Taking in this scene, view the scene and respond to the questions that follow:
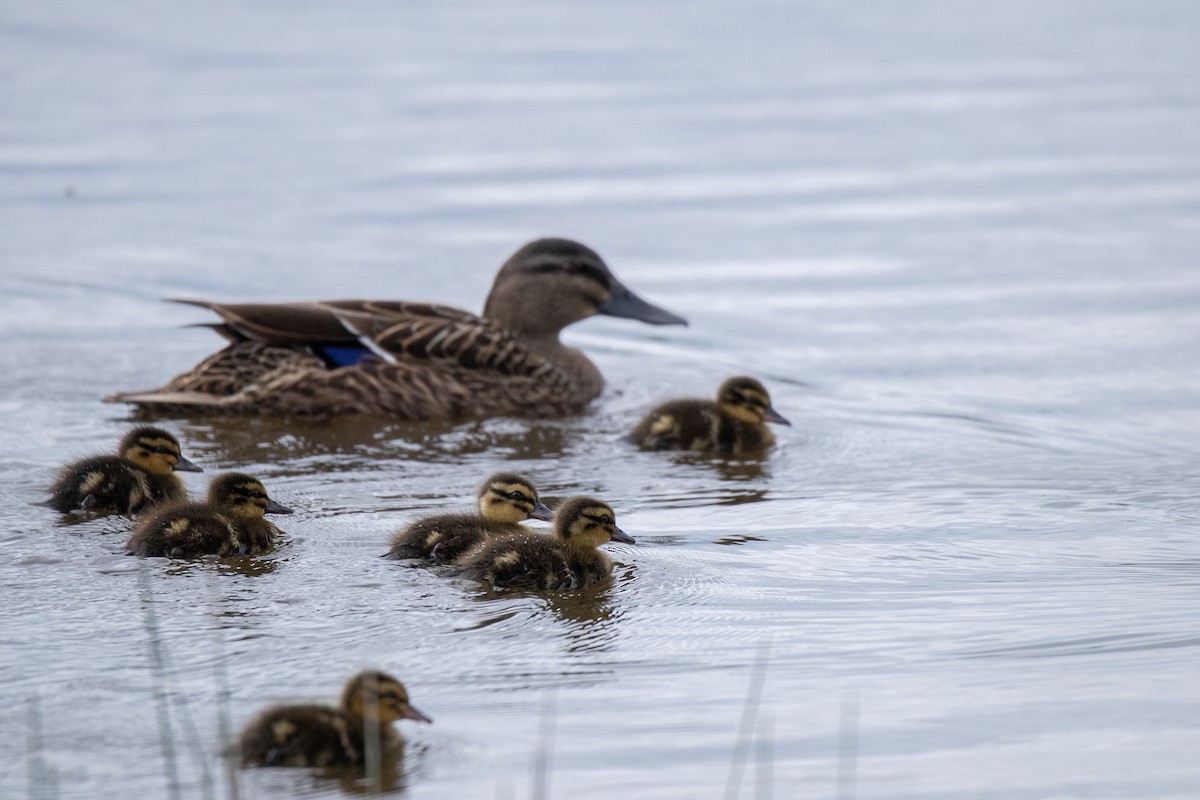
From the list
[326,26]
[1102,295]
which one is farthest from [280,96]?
[1102,295]

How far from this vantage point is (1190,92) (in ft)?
43.4

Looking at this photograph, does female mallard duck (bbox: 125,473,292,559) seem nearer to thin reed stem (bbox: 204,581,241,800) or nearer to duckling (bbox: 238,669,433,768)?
thin reed stem (bbox: 204,581,241,800)

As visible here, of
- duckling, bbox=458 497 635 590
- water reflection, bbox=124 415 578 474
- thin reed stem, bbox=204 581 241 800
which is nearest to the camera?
thin reed stem, bbox=204 581 241 800

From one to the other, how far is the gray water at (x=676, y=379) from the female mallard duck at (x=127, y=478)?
0.17 m

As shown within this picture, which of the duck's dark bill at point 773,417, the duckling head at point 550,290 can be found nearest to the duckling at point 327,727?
the duck's dark bill at point 773,417

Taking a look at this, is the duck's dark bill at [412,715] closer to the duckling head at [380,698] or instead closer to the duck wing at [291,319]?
the duckling head at [380,698]

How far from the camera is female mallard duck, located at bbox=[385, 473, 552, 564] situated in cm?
529

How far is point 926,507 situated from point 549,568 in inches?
58.4

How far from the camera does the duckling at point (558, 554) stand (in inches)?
201

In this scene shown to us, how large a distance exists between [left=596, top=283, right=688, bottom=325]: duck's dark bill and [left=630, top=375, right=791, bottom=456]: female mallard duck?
3.34ft

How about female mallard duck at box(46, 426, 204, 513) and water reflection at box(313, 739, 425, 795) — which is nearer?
water reflection at box(313, 739, 425, 795)

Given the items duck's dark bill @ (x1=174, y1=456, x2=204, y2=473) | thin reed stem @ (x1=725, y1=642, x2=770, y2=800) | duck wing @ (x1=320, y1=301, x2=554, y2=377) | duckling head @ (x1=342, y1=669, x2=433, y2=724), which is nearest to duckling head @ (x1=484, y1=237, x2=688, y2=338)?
duck wing @ (x1=320, y1=301, x2=554, y2=377)

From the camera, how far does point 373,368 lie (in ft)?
24.6

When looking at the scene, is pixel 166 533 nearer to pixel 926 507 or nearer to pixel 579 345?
pixel 926 507
